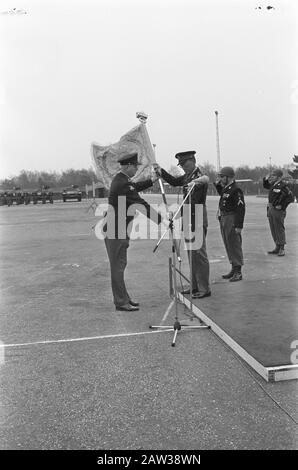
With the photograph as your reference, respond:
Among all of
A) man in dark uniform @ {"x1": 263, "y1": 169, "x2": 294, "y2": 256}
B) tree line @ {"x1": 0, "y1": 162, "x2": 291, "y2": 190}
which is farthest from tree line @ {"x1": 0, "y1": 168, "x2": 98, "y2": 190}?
man in dark uniform @ {"x1": 263, "y1": 169, "x2": 294, "y2": 256}

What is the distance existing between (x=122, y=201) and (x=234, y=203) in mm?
2364

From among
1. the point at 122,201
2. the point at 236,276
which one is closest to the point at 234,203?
the point at 236,276

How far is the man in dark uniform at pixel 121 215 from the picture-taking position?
6367mm

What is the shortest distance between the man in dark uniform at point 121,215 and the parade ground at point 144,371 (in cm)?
33

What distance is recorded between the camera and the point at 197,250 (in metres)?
6.77

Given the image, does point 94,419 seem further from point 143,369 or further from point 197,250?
point 197,250

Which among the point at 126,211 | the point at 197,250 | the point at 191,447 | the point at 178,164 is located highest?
the point at 178,164

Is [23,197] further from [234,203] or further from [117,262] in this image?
[117,262]

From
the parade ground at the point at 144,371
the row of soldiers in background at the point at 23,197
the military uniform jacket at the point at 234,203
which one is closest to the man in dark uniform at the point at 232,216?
the military uniform jacket at the point at 234,203

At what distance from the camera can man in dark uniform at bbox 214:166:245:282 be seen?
26.3 feet

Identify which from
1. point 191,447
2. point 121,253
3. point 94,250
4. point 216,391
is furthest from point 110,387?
point 94,250

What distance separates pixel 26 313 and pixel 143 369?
279cm

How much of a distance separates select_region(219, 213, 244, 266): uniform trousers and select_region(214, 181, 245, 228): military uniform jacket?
0.08 m

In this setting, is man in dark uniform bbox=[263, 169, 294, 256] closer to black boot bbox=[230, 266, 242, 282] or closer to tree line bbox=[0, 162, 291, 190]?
black boot bbox=[230, 266, 242, 282]
